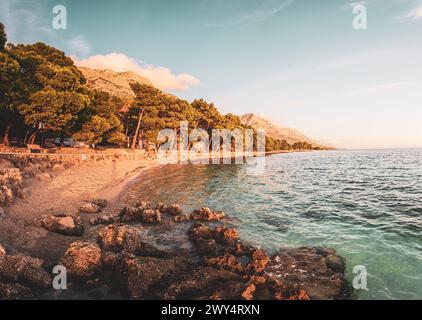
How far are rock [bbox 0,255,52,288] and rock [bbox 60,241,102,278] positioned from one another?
84 cm

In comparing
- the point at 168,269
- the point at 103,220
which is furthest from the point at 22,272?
the point at 103,220

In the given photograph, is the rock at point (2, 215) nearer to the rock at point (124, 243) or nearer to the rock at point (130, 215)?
the rock at point (124, 243)

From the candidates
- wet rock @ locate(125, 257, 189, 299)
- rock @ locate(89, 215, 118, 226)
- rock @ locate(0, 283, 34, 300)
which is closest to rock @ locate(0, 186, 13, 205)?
rock @ locate(89, 215, 118, 226)

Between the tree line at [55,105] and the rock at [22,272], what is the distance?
Answer: 2868 cm

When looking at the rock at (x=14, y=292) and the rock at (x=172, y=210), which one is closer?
the rock at (x=14, y=292)

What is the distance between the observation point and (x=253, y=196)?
93.5ft

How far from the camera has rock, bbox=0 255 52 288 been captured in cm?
956

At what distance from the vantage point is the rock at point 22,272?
9.56m

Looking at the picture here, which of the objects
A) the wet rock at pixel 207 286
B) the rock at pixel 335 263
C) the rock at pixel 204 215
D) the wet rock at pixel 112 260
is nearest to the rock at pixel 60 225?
the wet rock at pixel 112 260

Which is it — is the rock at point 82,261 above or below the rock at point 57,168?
below

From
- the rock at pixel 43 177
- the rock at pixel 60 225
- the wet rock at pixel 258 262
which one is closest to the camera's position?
the wet rock at pixel 258 262

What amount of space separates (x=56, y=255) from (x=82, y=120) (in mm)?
35472

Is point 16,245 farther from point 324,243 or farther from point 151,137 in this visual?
point 151,137

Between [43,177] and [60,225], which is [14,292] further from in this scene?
[43,177]
